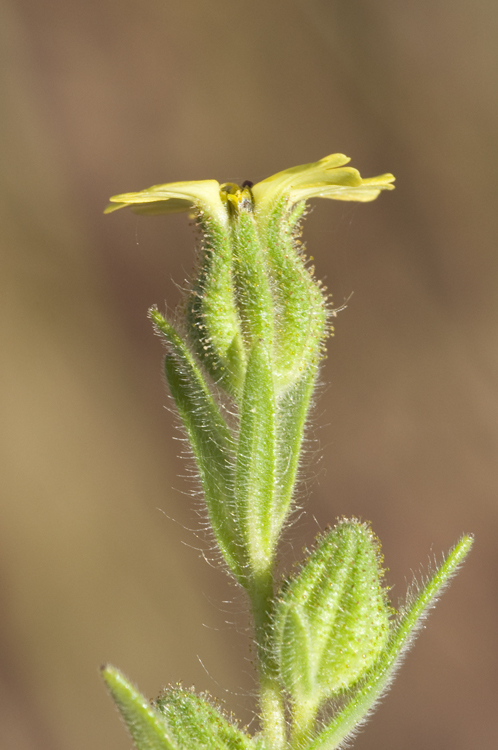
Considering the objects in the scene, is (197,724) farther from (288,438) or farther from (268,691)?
(288,438)

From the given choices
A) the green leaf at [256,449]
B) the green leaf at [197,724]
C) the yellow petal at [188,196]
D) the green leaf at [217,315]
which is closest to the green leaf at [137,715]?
the green leaf at [197,724]

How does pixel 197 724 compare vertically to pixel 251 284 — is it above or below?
below

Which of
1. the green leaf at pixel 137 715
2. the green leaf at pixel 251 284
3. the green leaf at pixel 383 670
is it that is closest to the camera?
the green leaf at pixel 137 715

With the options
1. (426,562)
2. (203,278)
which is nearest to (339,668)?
(203,278)

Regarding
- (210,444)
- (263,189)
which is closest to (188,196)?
(263,189)

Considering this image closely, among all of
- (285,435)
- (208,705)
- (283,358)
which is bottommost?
(208,705)

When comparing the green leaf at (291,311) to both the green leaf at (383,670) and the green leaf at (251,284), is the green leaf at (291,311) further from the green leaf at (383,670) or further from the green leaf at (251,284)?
the green leaf at (383,670)

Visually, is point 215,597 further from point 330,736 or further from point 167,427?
point 330,736
